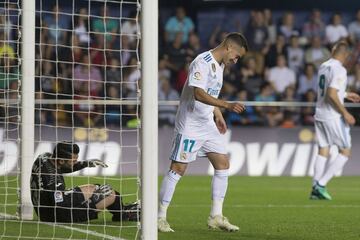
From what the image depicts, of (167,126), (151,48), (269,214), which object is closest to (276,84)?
(167,126)

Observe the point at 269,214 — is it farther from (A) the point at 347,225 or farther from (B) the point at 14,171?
(B) the point at 14,171

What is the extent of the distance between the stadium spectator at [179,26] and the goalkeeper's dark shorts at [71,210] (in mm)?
12130

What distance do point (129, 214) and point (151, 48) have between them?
3351mm

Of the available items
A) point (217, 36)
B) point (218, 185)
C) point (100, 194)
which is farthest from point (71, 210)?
point (217, 36)

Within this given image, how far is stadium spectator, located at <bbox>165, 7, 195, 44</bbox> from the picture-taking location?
2283 cm

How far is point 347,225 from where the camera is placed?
1130 cm

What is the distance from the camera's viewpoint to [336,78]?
51.5ft

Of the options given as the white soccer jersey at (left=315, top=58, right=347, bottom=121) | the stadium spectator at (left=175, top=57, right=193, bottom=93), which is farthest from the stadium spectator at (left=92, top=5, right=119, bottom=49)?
the white soccer jersey at (left=315, top=58, right=347, bottom=121)

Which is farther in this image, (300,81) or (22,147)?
(300,81)

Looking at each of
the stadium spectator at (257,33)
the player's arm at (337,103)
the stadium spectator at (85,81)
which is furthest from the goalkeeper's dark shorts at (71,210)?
the stadium spectator at (257,33)

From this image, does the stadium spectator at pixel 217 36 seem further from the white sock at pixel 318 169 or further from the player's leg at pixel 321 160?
the white sock at pixel 318 169

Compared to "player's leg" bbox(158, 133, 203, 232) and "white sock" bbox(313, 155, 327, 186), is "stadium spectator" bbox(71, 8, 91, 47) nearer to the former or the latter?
"white sock" bbox(313, 155, 327, 186)

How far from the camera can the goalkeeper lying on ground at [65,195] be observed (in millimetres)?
10758

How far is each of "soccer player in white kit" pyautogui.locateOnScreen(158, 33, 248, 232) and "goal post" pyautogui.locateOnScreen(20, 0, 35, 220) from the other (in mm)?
1740
